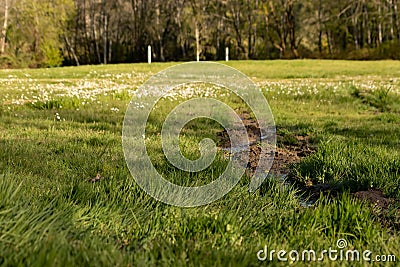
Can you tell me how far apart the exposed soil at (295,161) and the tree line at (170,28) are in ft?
140

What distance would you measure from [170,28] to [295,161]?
5523 centimetres

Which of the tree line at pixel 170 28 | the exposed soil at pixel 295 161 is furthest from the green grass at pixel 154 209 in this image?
the tree line at pixel 170 28

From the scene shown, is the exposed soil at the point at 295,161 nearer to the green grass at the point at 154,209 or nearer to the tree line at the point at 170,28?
the green grass at the point at 154,209

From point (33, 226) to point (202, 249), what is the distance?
3.44ft

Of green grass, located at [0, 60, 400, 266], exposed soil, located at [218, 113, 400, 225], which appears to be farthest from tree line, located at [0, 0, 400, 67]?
green grass, located at [0, 60, 400, 266]

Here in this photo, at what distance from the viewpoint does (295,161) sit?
6102mm

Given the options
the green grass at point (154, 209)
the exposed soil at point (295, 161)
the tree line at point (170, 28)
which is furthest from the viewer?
the tree line at point (170, 28)

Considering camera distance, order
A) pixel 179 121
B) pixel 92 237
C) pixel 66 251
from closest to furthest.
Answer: pixel 66 251 → pixel 92 237 → pixel 179 121

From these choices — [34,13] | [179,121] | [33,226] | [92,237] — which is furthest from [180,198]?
[34,13]

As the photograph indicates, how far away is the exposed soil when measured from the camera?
4.22m

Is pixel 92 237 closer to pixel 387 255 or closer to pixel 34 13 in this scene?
→ pixel 387 255

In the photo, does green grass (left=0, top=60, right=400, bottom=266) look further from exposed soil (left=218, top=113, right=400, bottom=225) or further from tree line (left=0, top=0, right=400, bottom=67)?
tree line (left=0, top=0, right=400, bottom=67)

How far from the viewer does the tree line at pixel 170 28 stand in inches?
1992

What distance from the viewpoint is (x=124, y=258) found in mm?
2434
